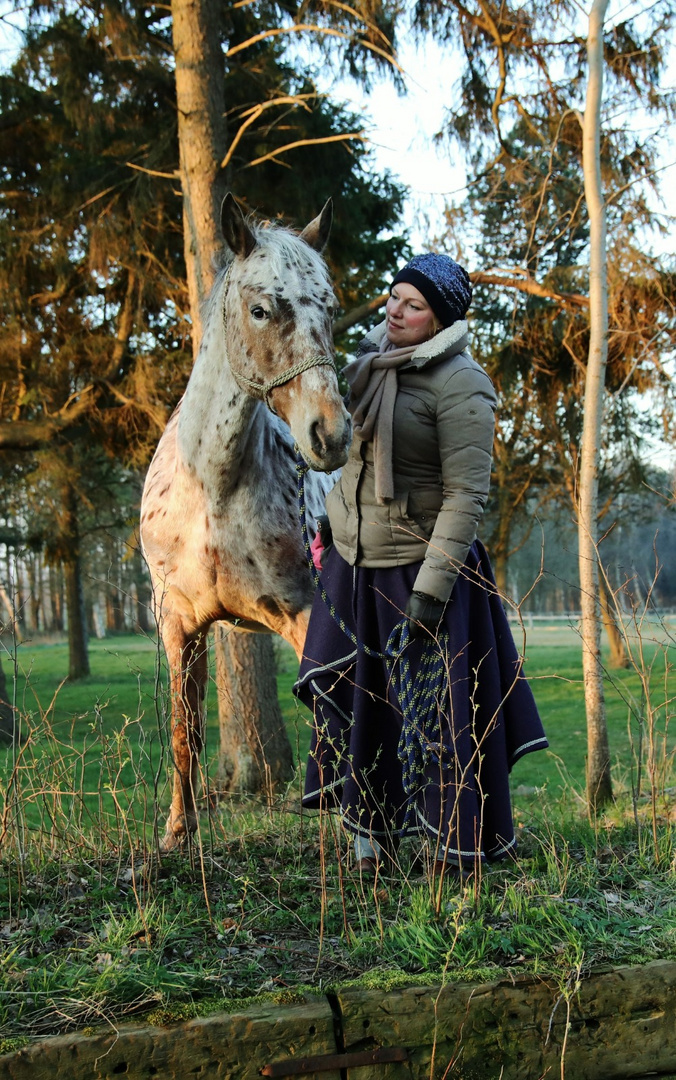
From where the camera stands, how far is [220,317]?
3.53 m

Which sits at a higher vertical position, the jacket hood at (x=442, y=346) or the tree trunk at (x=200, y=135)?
the tree trunk at (x=200, y=135)

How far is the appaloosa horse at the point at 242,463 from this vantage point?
315 centimetres

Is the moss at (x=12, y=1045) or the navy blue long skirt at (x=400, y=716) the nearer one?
the moss at (x=12, y=1045)

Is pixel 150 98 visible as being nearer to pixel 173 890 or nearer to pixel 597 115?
pixel 597 115

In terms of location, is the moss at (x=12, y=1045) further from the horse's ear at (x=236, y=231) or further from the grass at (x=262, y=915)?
the horse's ear at (x=236, y=231)

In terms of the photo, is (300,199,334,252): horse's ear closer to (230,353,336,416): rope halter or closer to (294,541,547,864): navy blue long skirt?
(230,353,336,416): rope halter

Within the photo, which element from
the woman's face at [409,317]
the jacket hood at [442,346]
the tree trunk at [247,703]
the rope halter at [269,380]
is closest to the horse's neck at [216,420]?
the rope halter at [269,380]

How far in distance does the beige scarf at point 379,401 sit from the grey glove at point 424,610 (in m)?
0.36

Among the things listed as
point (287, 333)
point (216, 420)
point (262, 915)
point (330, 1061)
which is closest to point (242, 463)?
point (216, 420)

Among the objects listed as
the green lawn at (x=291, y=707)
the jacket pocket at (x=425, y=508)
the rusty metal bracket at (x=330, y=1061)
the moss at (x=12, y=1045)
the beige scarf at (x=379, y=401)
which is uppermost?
the beige scarf at (x=379, y=401)

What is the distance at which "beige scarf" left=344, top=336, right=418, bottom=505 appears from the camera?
3066mm

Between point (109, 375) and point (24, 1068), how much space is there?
7.32 meters

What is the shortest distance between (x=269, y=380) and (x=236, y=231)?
2.09 ft

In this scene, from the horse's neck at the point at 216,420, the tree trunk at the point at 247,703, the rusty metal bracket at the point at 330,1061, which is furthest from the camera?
the tree trunk at the point at 247,703
